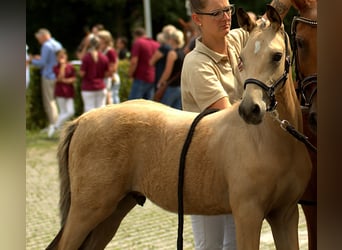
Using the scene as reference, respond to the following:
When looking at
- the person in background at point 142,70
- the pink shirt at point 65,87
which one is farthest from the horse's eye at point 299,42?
the pink shirt at point 65,87

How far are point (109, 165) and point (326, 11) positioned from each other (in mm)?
2287

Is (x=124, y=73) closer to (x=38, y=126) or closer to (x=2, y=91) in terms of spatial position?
(x=38, y=126)

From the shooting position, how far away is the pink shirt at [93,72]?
14.8 metres

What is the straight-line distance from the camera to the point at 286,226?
3.79 metres

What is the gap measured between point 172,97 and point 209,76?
329 inches

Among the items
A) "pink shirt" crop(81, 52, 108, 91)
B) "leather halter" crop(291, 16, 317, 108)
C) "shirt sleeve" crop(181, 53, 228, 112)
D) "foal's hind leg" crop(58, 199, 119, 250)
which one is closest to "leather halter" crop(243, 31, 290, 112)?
"leather halter" crop(291, 16, 317, 108)

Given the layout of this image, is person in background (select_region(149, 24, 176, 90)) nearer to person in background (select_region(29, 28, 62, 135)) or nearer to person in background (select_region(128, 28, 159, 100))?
person in background (select_region(128, 28, 159, 100))

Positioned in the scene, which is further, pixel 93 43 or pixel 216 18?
pixel 93 43

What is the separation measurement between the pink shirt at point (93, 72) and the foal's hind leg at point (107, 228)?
34.2 ft

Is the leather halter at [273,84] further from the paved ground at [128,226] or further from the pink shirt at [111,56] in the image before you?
the pink shirt at [111,56]

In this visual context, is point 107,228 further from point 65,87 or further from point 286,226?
point 65,87

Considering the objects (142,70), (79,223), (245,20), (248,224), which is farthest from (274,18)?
(142,70)

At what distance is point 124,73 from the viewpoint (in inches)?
748

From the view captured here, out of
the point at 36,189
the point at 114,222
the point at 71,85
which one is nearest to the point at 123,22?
the point at 71,85
